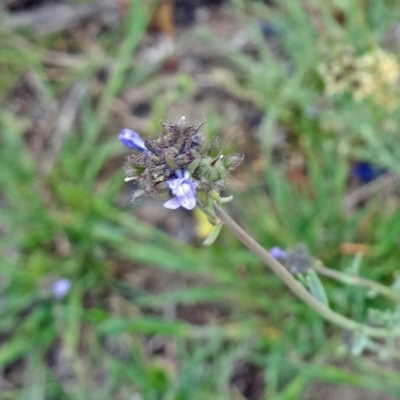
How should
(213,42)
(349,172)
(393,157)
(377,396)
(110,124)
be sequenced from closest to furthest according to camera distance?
(393,157)
(377,396)
(349,172)
(213,42)
(110,124)

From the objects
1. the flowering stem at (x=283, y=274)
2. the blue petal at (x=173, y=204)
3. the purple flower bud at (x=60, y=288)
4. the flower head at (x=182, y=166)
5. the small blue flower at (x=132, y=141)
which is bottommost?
the flowering stem at (x=283, y=274)

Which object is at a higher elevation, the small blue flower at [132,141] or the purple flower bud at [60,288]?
the purple flower bud at [60,288]

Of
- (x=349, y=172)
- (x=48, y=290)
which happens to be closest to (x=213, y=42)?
(x=349, y=172)

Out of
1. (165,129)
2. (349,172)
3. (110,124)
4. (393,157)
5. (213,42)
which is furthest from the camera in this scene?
(110,124)

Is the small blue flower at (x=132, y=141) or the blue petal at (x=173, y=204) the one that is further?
the small blue flower at (x=132, y=141)

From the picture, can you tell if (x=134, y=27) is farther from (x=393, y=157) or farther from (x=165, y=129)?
(x=165, y=129)

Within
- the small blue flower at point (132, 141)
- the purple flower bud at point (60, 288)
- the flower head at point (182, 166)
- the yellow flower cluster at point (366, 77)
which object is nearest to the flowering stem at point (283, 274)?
the flower head at point (182, 166)

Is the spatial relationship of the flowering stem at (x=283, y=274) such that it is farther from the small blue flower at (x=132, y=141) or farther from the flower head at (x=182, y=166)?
the small blue flower at (x=132, y=141)
